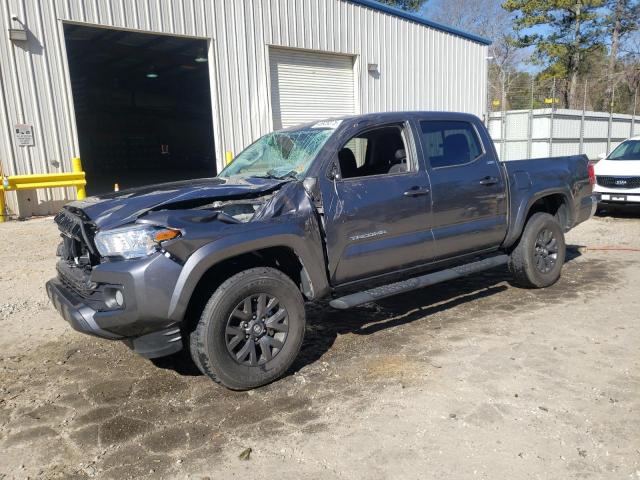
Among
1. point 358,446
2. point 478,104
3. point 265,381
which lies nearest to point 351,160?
point 265,381

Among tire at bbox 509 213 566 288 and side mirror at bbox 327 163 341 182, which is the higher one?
side mirror at bbox 327 163 341 182

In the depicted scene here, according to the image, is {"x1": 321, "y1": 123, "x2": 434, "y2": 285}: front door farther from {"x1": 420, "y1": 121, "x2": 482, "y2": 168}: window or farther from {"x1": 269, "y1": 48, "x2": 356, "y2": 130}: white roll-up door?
{"x1": 269, "y1": 48, "x2": 356, "y2": 130}: white roll-up door

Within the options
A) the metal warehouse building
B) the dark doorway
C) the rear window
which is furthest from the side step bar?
the dark doorway

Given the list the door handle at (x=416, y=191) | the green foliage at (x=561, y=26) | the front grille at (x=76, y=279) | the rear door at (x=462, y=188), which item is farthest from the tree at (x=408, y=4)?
the front grille at (x=76, y=279)

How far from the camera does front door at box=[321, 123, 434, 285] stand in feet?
12.8

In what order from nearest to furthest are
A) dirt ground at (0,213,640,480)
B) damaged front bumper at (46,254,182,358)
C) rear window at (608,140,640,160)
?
1. dirt ground at (0,213,640,480)
2. damaged front bumper at (46,254,182,358)
3. rear window at (608,140,640,160)

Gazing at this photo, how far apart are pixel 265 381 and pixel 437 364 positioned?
1295mm

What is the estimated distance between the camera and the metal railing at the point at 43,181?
934 cm

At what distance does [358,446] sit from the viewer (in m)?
2.88

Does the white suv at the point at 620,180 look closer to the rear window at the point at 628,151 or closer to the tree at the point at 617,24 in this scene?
the rear window at the point at 628,151

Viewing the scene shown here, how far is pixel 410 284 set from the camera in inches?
172

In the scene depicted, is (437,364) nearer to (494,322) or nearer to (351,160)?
(494,322)

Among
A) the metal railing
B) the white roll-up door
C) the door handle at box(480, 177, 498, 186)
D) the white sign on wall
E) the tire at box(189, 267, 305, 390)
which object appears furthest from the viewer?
the white roll-up door

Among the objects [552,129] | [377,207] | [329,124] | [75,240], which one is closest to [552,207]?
[377,207]
